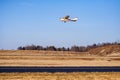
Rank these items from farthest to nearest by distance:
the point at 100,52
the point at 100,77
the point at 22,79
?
the point at 100,52
the point at 100,77
the point at 22,79

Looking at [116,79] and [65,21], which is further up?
[65,21]

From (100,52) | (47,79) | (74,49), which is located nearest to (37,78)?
(47,79)

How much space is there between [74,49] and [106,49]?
2932cm

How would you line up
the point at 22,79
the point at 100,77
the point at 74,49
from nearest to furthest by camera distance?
the point at 22,79 → the point at 100,77 → the point at 74,49

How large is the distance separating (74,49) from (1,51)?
35993mm

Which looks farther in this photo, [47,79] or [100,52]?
[100,52]

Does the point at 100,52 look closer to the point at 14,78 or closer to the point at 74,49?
the point at 74,49

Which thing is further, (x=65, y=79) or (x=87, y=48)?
(x=87, y=48)

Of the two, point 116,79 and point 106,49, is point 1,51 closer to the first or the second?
point 106,49

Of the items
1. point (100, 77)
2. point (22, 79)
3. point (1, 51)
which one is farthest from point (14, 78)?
point (1, 51)

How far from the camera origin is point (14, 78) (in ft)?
108

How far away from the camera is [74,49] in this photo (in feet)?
464

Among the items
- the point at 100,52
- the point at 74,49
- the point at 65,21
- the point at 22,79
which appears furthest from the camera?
the point at 74,49

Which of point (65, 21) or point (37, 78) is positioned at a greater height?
point (65, 21)
